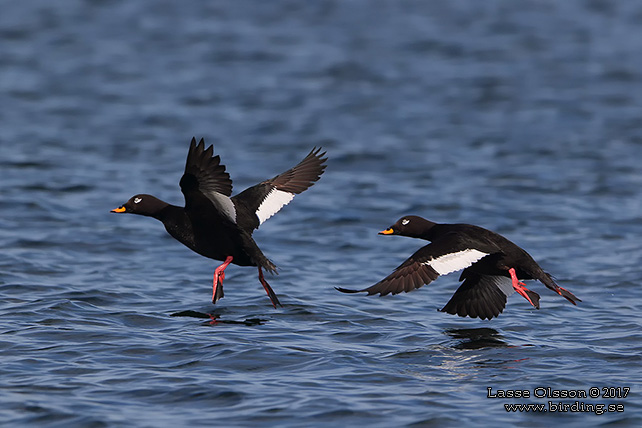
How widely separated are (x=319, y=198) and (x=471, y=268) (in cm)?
584

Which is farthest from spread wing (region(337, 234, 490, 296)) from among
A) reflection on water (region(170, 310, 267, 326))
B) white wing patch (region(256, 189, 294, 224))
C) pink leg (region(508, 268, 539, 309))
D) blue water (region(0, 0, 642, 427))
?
white wing patch (region(256, 189, 294, 224))

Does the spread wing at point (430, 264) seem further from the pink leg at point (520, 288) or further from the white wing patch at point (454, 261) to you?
the pink leg at point (520, 288)

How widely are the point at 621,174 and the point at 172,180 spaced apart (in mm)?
7056

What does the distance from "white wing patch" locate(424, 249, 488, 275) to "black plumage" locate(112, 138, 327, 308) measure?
4.92 ft

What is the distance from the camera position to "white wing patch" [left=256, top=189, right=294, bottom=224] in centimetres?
959

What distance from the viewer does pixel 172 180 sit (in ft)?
49.4

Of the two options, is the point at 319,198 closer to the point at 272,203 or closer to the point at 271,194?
the point at 271,194

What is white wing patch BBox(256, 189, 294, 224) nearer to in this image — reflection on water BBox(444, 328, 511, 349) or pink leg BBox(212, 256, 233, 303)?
pink leg BBox(212, 256, 233, 303)

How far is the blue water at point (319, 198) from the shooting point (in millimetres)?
7047

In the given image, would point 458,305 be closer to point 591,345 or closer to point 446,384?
point 591,345

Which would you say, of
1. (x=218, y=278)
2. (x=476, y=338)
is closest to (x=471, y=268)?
(x=476, y=338)

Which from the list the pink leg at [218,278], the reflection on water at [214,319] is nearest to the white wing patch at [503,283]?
the reflection on water at [214,319]

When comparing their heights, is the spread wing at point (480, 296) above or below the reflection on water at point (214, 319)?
above

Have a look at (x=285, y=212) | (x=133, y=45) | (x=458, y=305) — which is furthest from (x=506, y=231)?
(x=133, y=45)
